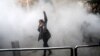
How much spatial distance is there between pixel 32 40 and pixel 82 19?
1.80 meters

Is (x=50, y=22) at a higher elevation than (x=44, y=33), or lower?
higher

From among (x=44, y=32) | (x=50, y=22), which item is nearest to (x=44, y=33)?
(x=44, y=32)

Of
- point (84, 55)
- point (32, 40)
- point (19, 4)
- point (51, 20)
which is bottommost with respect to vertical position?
point (84, 55)

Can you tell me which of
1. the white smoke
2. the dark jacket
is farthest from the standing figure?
the white smoke

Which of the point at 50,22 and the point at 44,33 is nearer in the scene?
the point at 44,33

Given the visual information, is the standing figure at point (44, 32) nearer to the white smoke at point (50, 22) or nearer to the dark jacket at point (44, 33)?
the dark jacket at point (44, 33)

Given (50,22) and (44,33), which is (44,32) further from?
(50,22)

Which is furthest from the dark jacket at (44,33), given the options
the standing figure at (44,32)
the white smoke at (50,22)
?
the white smoke at (50,22)

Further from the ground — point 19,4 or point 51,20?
point 19,4

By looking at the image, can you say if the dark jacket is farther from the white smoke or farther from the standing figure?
the white smoke

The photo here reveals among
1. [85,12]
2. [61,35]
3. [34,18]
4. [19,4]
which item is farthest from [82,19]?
[19,4]

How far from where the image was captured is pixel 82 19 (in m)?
7.26

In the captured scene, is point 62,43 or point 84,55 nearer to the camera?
point 84,55

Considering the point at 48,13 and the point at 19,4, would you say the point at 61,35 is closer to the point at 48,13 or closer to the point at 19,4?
the point at 48,13
